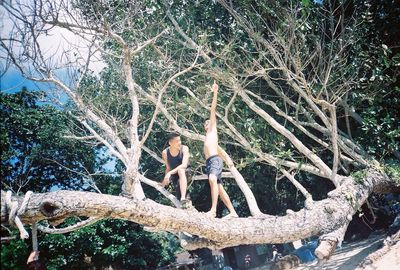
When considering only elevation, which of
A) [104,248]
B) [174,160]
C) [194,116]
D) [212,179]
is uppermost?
[194,116]

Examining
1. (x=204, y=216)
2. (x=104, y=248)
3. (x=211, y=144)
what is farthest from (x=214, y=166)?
(x=104, y=248)

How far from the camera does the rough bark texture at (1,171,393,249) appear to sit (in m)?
3.05

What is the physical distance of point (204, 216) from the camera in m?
4.51

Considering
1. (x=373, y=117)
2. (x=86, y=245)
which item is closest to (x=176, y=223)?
(x=373, y=117)

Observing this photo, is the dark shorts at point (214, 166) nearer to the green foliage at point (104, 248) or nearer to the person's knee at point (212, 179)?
the person's knee at point (212, 179)

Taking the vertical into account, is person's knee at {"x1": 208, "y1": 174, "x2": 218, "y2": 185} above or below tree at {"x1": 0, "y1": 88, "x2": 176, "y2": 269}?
below

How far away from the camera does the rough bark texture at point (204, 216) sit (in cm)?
305

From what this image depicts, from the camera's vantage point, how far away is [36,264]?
2.47 meters

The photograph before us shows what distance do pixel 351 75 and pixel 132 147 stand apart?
26.0ft

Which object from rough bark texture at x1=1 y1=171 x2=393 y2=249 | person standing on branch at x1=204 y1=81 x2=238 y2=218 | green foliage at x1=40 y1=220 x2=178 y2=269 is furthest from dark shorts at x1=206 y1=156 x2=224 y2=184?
green foliage at x1=40 y1=220 x2=178 y2=269

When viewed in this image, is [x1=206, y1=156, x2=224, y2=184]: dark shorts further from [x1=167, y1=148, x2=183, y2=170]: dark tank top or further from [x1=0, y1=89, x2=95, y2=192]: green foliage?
[x1=0, y1=89, x2=95, y2=192]: green foliage

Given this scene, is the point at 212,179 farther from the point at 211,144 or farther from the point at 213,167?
the point at 211,144

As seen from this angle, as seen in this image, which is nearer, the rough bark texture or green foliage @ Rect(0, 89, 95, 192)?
the rough bark texture

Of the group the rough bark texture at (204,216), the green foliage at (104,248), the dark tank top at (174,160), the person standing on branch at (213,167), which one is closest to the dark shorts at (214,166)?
the person standing on branch at (213,167)
